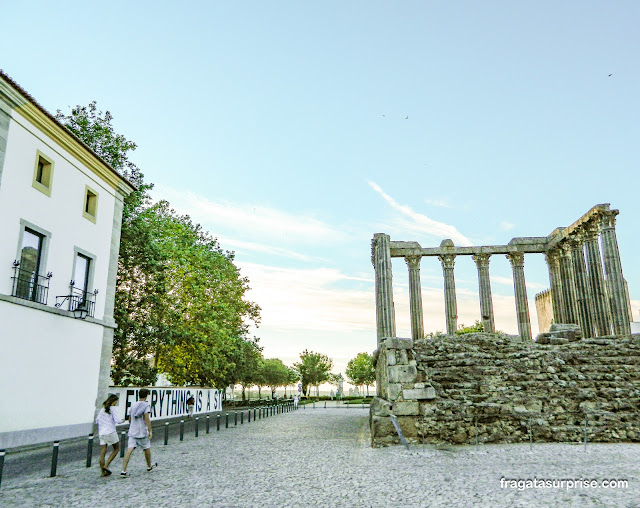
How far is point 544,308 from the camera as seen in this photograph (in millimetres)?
53062

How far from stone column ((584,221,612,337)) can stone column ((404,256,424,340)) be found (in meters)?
10.1

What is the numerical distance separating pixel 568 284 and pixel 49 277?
2889cm

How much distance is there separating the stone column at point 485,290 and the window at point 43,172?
25427 mm

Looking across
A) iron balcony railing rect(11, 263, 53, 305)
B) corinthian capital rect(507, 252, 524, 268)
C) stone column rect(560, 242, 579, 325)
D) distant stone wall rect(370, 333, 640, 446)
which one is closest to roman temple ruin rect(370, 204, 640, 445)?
distant stone wall rect(370, 333, 640, 446)

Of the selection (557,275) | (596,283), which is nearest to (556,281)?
(557,275)

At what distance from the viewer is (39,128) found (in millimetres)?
17141

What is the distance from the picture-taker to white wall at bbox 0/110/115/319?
1549cm

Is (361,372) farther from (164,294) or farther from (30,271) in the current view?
(30,271)

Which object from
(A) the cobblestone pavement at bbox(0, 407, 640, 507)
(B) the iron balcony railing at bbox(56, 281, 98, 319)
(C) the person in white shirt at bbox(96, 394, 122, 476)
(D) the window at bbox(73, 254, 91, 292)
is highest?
(D) the window at bbox(73, 254, 91, 292)

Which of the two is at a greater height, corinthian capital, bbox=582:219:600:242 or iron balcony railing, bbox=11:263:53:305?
corinthian capital, bbox=582:219:600:242

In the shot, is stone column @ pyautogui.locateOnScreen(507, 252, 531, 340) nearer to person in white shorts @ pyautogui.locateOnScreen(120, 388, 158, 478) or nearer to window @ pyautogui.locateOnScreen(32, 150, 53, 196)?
person in white shorts @ pyautogui.locateOnScreen(120, 388, 158, 478)

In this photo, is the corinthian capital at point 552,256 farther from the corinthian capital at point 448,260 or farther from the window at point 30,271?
the window at point 30,271

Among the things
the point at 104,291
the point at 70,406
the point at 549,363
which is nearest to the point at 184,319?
the point at 104,291

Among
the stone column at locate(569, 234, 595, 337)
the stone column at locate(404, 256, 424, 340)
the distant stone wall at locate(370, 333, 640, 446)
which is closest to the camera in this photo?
the distant stone wall at locate(370, 333, 640, 446)
